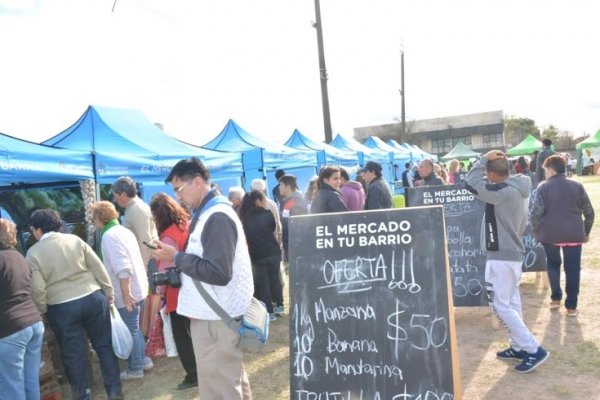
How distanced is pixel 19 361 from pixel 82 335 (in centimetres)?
68

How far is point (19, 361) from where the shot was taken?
3.49 m

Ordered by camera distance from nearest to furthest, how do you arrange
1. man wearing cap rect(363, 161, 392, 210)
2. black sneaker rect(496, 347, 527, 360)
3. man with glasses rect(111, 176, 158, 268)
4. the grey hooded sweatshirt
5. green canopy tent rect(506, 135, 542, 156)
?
the grey hooded sweatshirt < black sneaker rect(496, 347, 527, 360) < man with glasses rect(111, 176, 158, 268) < man wearing cap rect(363, 161, 392, 210) < green canopy tent rect(506, 135, 542, 156)

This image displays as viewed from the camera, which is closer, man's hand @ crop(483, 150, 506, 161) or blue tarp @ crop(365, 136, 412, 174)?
man's hand @ crop(483, 150, 506, 161)

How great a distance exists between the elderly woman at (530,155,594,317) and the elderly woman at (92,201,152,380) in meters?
4.25

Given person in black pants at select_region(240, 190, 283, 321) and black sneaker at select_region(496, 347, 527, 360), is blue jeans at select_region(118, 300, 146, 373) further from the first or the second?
black sneaker at select_region(496, 347, 527, 360)

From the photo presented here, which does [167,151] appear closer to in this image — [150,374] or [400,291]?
[150,374]

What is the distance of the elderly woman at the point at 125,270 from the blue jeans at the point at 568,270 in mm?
4421

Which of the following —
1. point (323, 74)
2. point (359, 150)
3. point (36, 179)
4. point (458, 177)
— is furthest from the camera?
point (359, 150)

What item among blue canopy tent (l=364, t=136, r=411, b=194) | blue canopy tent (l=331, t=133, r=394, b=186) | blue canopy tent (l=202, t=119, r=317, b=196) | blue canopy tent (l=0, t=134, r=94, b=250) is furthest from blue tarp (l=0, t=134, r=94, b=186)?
blue canopy tent (l=364, t=136, r=411, b=194)

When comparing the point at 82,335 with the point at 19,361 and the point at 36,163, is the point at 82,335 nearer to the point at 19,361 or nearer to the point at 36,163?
the point at 19,361

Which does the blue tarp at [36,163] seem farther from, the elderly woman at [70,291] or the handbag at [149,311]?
the handbag at [149,311]

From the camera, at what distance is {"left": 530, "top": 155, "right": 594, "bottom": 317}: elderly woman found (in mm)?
5184

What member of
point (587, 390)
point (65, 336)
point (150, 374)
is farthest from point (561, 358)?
point (65, 336)

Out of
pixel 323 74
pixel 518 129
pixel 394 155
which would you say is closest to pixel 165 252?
pixel 323 74
